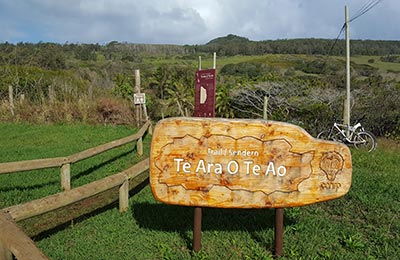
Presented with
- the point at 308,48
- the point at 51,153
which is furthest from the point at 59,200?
the point at 308,48

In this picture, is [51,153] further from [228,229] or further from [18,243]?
[18,243]

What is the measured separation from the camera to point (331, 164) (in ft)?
10.9

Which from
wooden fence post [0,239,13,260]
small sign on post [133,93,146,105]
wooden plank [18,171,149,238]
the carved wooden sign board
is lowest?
wooden plank [18,171,149,238]

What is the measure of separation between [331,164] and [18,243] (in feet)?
8.34

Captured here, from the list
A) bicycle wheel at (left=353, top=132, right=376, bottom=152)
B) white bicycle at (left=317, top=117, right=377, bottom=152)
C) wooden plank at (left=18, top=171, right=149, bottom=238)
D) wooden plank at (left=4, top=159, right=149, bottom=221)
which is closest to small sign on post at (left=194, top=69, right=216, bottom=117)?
wooden plank at (left=18, top=171, right=149, bottom=238)

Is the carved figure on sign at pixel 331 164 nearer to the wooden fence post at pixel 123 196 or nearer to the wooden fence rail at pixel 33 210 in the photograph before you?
the wooden fence rail at pixel 33 210

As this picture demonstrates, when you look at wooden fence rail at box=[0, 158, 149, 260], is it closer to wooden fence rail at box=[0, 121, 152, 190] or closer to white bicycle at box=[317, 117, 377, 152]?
wooden fence rail at box=[0, 121, 152, 190]

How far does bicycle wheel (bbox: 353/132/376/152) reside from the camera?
1142cm

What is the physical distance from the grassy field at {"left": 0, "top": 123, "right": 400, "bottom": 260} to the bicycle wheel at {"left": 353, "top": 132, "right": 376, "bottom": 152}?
4.97 meters

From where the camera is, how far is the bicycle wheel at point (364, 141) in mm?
11422

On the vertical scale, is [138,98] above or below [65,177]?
above

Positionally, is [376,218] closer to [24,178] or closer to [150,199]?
[150,199]

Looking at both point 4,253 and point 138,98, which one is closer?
point 4,253

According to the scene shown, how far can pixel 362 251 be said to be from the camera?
3727 millimetres
